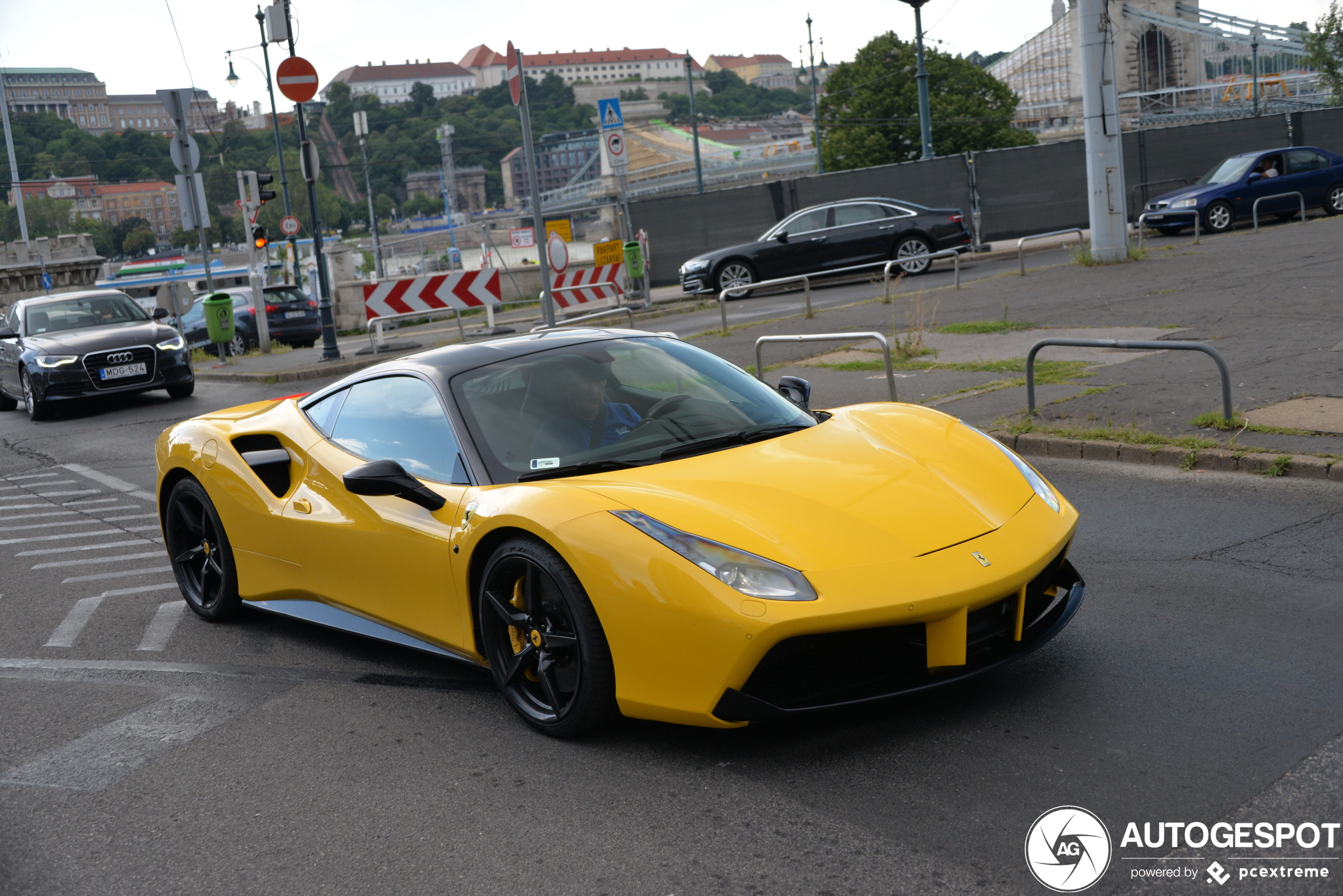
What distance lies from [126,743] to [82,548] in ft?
12.4

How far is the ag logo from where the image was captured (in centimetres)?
272


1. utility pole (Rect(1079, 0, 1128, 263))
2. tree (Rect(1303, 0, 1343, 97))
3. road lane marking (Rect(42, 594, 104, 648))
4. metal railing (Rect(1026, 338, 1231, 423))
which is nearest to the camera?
road lane marking (Rect(42, 594, 104, 648))

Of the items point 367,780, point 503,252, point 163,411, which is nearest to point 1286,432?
point 367,780

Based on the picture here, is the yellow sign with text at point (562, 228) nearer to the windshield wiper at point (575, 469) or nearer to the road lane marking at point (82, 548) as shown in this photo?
the road lane marking at point (82, 548)

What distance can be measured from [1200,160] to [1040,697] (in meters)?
29.0

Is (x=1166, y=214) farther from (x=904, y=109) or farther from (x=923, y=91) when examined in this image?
(x=904, y=109)

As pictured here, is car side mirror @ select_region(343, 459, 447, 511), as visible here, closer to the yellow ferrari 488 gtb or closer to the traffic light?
the yellow ferrari 488 gtb

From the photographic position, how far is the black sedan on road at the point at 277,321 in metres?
26.4

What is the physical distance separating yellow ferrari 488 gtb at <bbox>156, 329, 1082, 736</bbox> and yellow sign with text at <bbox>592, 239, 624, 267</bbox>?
1779 centimetres

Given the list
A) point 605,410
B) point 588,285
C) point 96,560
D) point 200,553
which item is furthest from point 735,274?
point 605,410

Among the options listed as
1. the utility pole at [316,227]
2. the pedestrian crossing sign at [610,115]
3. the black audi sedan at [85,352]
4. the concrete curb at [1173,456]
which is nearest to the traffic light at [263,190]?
the utility pole at [316,227]

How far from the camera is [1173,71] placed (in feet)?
388

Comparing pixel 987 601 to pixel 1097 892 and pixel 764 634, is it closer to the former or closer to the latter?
pixel 764 634

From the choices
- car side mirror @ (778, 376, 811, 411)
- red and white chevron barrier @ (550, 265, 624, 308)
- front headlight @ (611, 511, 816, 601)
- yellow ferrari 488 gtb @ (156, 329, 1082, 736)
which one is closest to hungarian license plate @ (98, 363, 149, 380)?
red and white chevron barrier @ (550, 265, 624, 308)
